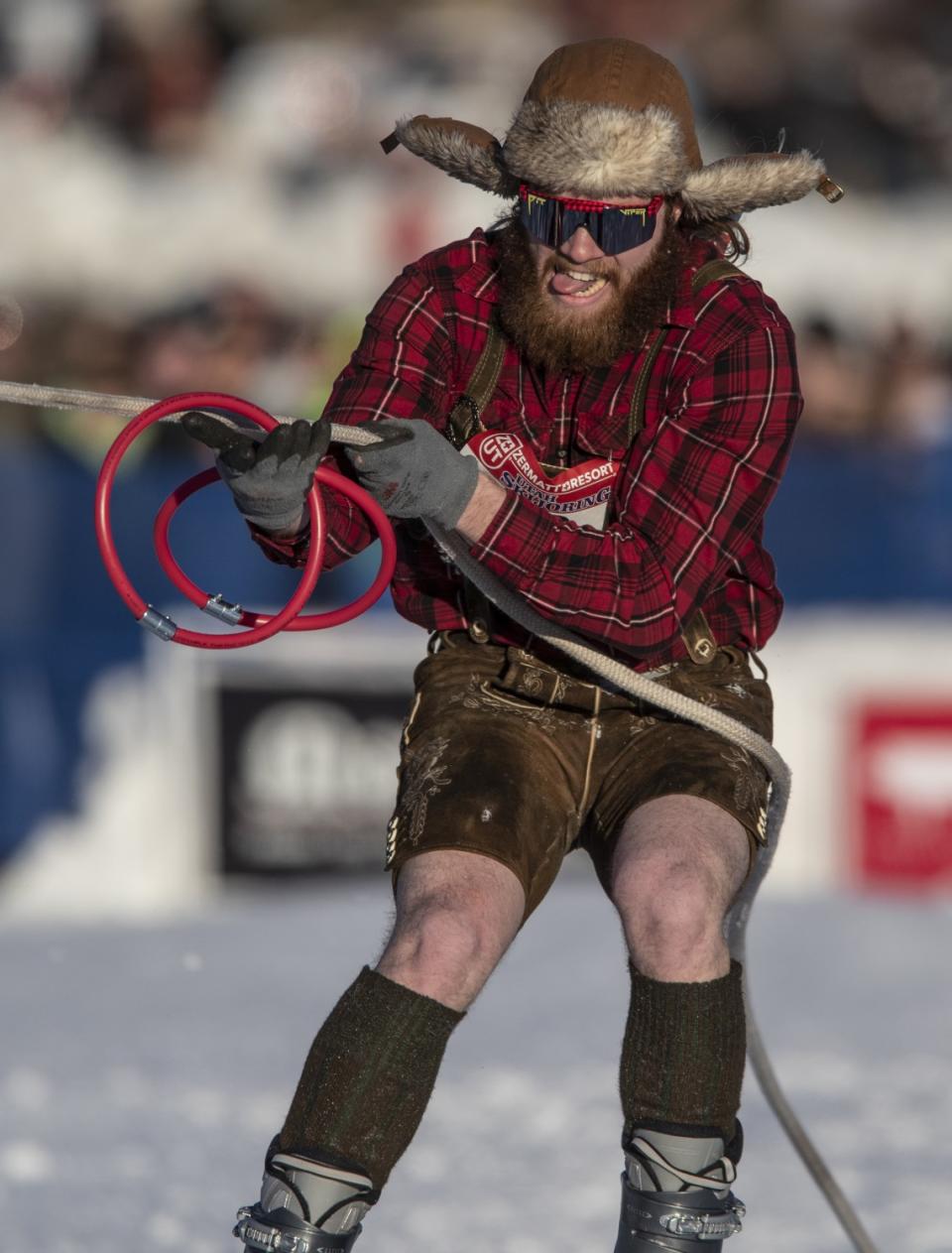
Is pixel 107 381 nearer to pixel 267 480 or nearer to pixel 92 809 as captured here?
pixel 92 809

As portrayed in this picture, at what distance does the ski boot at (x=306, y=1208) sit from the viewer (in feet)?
8.25

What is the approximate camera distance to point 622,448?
9.64 feet

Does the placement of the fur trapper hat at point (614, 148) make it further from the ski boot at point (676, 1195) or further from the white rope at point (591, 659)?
the ski boot at point (676, 1195)

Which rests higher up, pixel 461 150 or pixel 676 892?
pixel 461 150

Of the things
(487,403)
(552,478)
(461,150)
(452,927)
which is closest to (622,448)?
(552,478)

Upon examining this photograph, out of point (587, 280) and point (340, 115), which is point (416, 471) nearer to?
point (587, 280)

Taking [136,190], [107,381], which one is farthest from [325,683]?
[136,190]

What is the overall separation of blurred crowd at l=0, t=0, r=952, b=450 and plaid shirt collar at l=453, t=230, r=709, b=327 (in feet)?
A: 14.1

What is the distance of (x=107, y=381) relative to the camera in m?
7.61

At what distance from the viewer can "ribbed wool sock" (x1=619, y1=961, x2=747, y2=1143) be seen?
8.84 feet

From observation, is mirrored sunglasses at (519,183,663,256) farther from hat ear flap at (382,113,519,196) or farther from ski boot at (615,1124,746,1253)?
ski boot at (615,1124,746,1253)

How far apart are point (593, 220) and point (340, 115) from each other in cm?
679

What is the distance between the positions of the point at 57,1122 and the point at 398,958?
2.32 m

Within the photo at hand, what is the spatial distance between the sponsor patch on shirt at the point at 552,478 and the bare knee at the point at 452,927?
58cm
